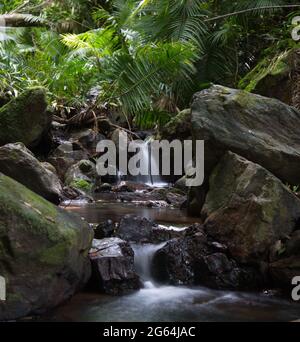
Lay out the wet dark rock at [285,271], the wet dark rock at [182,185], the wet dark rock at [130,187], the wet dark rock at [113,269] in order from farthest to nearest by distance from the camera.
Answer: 1. the wet dark rock at [130,187]
2. the wet dark rock at [182,185]
3. the wet dark rock at [285,271]
4. the wet dark rock at [113,269]

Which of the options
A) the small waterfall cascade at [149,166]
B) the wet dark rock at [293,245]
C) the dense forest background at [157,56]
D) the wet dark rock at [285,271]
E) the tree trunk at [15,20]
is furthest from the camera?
the tree trunk at [15,20]

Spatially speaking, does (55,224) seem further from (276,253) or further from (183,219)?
(183,219)

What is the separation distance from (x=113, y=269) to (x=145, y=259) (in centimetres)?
56

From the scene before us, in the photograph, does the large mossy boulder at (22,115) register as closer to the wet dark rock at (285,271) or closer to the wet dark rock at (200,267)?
the wet dark rock at (200,267)

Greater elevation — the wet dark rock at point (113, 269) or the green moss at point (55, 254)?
the green moss at point (55, 254)

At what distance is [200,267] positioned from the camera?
4.21 m

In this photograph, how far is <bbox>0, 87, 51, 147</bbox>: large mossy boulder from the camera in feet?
25.6

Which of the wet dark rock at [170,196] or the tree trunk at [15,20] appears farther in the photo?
the tree trunk at [15,20]

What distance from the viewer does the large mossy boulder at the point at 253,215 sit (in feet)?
13.9

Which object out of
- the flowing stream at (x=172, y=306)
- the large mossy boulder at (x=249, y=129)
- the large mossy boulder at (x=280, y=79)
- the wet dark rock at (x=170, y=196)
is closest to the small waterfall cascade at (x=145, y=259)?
the flowing stream at (x=172, y=306)

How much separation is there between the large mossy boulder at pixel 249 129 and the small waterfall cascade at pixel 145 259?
146 centimetres

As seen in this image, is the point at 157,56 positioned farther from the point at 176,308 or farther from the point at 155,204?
the point at 176,308

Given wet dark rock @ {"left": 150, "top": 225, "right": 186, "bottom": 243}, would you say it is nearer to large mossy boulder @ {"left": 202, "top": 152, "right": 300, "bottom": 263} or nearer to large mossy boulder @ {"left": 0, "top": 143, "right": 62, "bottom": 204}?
large mossy boulder @ {"left": 202, "top": 152, "right": 300, "bottom": 263}

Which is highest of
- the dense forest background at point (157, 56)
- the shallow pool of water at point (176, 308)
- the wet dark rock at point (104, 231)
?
the dense forest background at point (157, 56)
